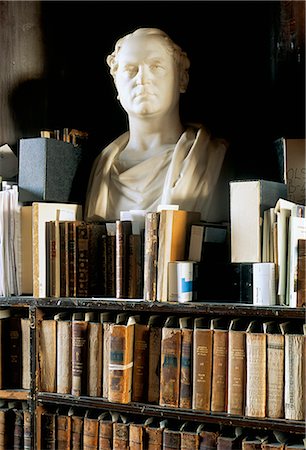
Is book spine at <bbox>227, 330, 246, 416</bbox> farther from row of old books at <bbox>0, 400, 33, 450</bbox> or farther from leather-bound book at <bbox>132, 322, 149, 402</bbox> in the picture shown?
row of old books at <bbox>0, 400, 33, 450</bbox>

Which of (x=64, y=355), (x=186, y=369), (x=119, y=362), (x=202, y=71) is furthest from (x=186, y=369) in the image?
(x=202, y=71)

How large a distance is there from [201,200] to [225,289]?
307 mm

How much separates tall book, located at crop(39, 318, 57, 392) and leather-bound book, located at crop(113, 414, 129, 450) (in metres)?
0.25

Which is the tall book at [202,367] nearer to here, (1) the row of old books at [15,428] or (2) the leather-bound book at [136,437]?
(2) the leather-bound book at [136,437]

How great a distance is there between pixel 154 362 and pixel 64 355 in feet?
1.02

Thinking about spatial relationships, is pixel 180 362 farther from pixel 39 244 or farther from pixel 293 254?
pixel 39 244

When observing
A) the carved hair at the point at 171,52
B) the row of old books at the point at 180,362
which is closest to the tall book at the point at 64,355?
the row of old books at the point at 180,362

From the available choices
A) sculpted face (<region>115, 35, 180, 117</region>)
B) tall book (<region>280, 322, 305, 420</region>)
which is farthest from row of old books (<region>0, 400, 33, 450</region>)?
sculpted face (<region>115, 35, 180, 117</region>)

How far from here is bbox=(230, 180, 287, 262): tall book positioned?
77.6 inches

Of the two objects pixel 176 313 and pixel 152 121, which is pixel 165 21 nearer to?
pixel 152 121

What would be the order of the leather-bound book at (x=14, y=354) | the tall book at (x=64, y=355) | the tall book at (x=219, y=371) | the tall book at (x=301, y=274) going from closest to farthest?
the tall book at (x=301, y=274) → the tall book at (x=219, y=371) → the tall book at (x=64, y=355) → the leather-bound book at (x=14, y=354)

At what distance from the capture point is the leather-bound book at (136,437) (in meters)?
2.08

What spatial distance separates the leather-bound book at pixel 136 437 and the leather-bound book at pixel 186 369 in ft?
0.52

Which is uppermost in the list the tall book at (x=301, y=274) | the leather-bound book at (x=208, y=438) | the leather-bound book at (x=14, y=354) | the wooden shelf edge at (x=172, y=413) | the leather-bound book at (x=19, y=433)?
the tall book at (x=301, y=274)
